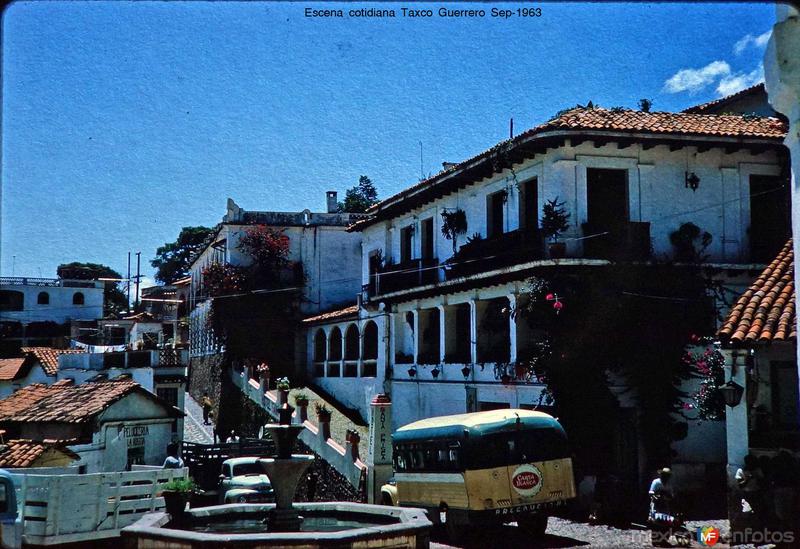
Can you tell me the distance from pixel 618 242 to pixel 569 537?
7.83 metres

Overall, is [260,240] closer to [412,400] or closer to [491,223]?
[412,400]

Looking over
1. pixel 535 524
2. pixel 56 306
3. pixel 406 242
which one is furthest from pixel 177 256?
pixel 535 524

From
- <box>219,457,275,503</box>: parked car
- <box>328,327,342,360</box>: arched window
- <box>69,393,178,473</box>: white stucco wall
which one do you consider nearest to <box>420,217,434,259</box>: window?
<box>328,327,342,360</box>: arched window

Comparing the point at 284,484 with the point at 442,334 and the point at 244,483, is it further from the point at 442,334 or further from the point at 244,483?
the point at 442,334

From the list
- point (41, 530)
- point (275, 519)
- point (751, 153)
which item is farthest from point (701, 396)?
point (41, 530)

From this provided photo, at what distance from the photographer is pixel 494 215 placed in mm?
23547

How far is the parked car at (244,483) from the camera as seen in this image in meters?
A: 17.2

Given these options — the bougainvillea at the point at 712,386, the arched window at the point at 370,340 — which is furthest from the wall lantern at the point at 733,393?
the arched window at the point at 370,340

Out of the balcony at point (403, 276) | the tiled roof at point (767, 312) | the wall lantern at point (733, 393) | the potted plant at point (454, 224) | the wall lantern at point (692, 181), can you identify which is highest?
the wall lantern at point (692, 181)

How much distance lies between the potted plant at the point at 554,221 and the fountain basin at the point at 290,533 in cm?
960

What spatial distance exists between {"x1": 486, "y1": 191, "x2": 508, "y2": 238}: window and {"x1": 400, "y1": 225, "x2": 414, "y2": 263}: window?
241 inches

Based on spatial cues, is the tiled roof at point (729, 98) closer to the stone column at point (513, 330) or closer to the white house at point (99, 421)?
the stone column at point (513, 330)

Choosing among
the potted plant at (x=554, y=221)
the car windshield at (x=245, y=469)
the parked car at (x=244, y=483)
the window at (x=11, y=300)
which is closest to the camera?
the parked car at (x=244, y=483)

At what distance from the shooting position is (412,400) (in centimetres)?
2738
